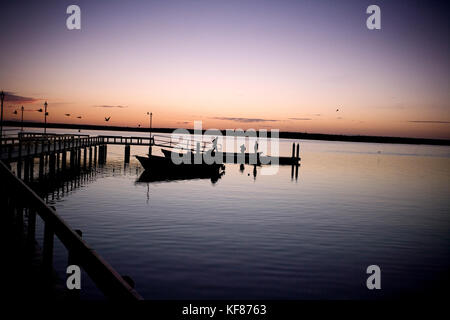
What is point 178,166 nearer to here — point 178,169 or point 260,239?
point 178,169

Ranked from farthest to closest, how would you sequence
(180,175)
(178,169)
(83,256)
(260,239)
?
(180,175), (178,169), (260,239), (83,256)

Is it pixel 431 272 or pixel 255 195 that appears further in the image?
pixel 255 195

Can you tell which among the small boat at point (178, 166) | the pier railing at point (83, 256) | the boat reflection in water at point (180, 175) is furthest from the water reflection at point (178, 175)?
the pier railing at point (83, 256)

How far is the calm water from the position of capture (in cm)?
1153

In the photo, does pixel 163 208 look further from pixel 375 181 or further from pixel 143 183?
pixel 375 181

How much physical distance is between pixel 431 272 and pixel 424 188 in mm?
26750

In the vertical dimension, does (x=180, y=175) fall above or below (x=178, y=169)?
below

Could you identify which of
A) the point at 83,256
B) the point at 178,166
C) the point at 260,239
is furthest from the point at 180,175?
the point at 83,256

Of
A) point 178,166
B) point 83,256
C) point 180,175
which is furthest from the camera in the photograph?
point 180,175

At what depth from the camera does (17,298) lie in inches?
254

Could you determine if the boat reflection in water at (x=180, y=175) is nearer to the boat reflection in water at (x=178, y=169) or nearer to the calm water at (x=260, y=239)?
the boat reflection in water at (x=178, y=169)

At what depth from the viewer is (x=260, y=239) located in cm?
1648
